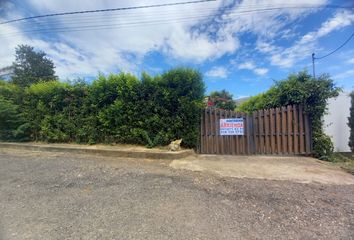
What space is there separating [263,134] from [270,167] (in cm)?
180

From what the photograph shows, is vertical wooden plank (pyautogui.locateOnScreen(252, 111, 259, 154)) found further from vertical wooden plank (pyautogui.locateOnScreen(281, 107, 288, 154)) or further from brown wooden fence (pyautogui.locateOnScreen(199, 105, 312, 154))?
vertical wooden plank (pyautogui.locateOnScreen(281, 107, 288, 154))

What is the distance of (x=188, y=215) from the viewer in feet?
10.3

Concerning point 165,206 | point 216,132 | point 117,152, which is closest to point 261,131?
point 216,132

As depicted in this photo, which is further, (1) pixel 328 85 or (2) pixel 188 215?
(1) pixel 328 85

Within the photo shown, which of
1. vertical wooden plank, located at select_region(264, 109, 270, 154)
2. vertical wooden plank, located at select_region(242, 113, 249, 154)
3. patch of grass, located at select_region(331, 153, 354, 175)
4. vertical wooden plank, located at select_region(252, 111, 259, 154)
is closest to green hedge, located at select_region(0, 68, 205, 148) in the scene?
vertical wooden plank, located at select_region(242, 113, 249, 154)

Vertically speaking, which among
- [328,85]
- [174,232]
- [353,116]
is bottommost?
[174,232]

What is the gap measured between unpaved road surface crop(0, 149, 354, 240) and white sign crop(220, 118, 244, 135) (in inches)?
107

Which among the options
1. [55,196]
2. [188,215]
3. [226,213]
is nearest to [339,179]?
[226,213]

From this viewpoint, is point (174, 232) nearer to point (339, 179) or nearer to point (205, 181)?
point (205, 181)

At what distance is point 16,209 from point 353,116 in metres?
10.6

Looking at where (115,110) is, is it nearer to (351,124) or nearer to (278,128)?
(278,128)

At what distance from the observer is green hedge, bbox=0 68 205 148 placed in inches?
297

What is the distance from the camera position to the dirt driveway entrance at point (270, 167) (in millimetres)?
4965

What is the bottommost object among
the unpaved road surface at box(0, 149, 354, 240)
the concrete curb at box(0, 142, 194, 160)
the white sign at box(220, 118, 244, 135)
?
the unpaved road surface at box(0, 149, 354, 240)
